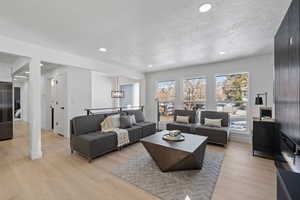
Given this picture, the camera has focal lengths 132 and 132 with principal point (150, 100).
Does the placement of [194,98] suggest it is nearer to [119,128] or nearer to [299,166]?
[119,128]

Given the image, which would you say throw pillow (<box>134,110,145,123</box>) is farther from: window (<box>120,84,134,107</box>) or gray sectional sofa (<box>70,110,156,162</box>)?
window (<box>120,84,134,107</box>)

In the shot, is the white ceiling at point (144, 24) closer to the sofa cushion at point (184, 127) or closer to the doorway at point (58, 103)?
the doorway at point (58, 103)

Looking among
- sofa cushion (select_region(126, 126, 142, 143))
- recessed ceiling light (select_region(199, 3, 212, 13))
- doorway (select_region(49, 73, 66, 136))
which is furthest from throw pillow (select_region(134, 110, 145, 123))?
recessed ceiling light (select_region(199, 3, 212, 13))

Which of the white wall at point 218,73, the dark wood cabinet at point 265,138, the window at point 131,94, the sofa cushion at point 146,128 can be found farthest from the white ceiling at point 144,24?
the window at point 131,94

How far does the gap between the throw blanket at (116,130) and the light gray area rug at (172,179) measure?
0.68 m

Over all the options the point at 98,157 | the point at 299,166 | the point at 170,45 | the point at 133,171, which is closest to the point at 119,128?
the point at 98,157

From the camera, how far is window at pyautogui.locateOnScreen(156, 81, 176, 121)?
568cm

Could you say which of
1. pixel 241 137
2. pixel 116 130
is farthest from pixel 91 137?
pixel 241 137

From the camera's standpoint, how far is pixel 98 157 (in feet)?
9.60

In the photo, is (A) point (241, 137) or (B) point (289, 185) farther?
(A) point (241, 137)

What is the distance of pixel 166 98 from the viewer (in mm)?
5836

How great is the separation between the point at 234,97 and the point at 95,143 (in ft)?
14.1

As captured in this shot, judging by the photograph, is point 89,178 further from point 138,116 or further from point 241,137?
point 241,137

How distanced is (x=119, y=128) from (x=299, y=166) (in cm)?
334
